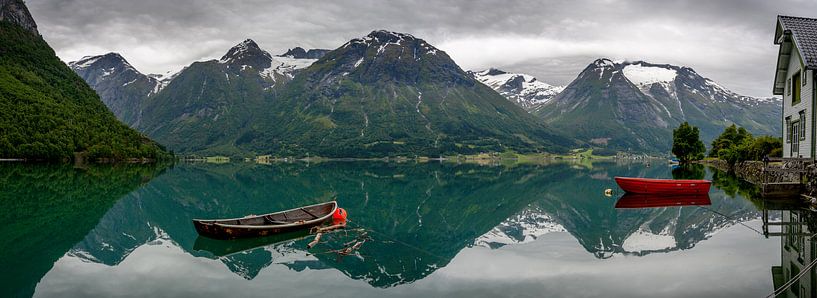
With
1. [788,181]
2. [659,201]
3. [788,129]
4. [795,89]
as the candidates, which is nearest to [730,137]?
[788,129]

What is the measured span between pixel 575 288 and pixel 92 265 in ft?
46.6

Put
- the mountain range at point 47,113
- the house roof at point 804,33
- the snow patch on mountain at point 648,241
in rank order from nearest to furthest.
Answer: the snow patch on mountain at point 648,241
the house roof at point 804,33
the mountain range at point 47,113

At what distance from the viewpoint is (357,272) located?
16.2m

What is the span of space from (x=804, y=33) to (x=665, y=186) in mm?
12272

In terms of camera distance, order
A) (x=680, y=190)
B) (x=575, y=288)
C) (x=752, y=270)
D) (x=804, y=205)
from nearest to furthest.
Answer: (x=575, y=288) < (x=752, y=270) < (x=804, y=205) < (x=680, y=190)

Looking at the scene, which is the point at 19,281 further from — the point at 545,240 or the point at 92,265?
the point at 545,240

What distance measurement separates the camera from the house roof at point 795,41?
30.4 metres

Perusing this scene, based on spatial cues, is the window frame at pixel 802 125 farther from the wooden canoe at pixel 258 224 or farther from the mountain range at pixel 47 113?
the mountain range at pixel 47 113

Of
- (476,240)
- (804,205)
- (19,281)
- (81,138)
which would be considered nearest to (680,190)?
(804,205)

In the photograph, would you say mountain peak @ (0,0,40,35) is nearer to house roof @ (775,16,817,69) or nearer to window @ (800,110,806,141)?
house roof @ (775,16,817,69)

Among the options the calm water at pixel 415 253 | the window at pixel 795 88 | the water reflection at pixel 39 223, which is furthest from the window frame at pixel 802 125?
the water reflection at pixel 39 223

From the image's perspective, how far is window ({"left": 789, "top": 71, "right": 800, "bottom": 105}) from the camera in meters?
33.0

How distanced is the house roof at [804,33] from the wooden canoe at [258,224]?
27.0 m

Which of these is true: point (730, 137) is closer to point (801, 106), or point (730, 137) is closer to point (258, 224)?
point (801, 106)
